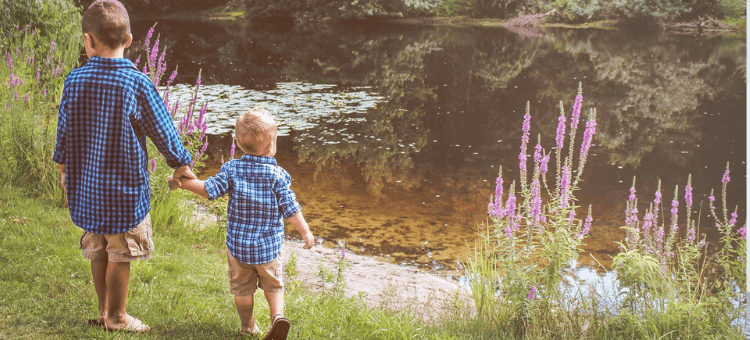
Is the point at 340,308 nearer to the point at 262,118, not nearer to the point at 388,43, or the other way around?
the point at 262,118

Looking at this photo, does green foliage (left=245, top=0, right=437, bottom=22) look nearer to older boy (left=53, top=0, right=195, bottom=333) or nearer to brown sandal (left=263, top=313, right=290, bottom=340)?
older boy (left=53, top=0, right=195, bottom=333)

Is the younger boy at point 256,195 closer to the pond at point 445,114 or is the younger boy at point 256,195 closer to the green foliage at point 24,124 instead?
the pond at point 445,114

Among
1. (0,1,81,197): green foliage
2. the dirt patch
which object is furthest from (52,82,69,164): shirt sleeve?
(0,1,81,197): green foliage

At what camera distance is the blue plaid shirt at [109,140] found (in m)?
2.50

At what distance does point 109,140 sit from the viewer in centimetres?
252

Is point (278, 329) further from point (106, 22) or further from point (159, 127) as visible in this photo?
point (106, 22)

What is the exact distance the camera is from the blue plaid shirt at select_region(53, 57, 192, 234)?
2.50 m

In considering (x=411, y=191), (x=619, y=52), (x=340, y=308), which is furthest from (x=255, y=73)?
(x=340, y=308)

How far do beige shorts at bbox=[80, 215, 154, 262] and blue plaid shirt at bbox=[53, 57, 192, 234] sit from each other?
A: 0.15 ft

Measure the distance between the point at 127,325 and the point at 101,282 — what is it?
186 mm

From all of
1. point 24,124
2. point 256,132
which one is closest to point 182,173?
point 256,132

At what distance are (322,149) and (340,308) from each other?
15.3ft

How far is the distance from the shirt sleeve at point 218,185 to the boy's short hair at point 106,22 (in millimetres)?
553

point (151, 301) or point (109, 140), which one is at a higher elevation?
point (109, 140)
